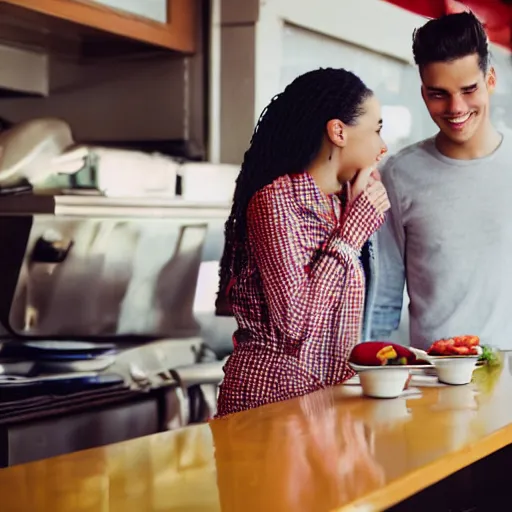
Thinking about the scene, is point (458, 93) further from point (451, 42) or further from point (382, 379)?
point (382, 379)

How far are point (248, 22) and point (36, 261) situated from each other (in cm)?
105

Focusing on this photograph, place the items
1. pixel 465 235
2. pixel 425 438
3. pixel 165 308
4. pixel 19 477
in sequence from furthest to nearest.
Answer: pixel 165 308 < pixel 465 235 < pixel 425 438 < pixel 19 477

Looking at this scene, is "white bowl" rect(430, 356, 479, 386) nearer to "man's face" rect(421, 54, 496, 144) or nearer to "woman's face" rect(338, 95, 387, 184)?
"woman's face" rect(338, 95, 387, 184)

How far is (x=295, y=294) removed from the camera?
1888 millimetres

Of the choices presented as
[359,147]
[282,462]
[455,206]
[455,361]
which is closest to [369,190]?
[359,147]

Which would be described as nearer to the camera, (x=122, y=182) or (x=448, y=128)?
(x=448, y=128)

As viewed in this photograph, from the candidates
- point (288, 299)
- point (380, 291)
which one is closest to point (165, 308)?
point (380, 291)

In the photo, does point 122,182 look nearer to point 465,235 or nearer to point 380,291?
point 380,291

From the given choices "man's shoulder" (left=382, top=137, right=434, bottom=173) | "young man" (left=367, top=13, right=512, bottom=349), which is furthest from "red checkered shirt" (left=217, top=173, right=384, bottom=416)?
"man's shoulder" (left=382, top=137, right=434, bottom=173)

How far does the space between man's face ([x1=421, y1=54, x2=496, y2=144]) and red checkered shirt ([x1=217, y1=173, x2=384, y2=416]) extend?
0.54 meters

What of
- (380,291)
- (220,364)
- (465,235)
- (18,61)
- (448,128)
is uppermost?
(18,61)

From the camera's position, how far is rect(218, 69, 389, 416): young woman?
1.91 meters

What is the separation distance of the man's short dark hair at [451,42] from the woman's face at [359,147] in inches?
15.9

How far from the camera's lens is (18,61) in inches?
116
